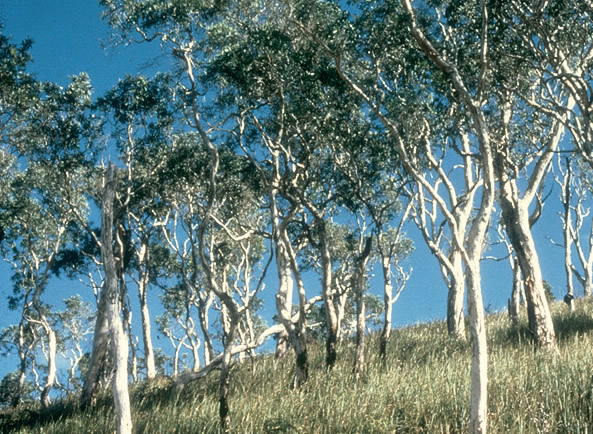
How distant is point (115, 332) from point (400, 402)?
4.19m

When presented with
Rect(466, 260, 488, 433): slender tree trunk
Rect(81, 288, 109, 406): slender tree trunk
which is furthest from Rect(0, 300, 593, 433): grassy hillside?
Rect(81, 288, 109, 406): slender tree trunk

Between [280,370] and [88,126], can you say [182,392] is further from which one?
[88,126]

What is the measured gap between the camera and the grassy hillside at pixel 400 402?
812 centimetres

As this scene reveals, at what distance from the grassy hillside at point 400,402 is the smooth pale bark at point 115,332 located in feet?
3.29

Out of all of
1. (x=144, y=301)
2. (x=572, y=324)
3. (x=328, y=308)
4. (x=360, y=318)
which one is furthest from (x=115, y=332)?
(x=144, y=301)

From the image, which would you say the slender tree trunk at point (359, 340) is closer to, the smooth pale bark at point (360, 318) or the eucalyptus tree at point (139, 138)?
the smooth pale bark at point (360, 318)

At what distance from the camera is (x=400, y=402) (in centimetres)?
910

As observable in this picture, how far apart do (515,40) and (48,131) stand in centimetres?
1317

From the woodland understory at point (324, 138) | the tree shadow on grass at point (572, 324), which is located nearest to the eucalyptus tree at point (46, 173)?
the woodland understory at point (324, 138)

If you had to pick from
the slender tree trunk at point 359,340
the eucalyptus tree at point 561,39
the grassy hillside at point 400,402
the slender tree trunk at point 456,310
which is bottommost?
the grassy hillside at point 400,402

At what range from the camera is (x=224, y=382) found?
385 inches

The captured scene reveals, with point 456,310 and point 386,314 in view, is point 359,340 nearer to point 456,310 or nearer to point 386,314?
point 386,314

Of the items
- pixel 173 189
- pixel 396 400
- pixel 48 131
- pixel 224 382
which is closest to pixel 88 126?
pixel 48 131

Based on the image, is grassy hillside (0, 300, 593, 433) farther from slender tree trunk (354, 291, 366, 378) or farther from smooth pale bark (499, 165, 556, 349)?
smooth pale bark (499, 165, 556, 349)
